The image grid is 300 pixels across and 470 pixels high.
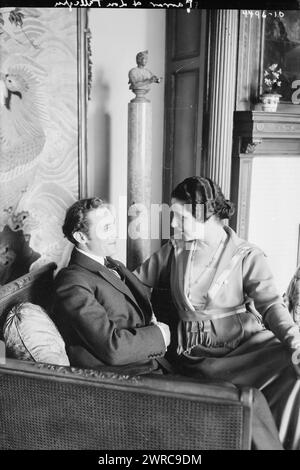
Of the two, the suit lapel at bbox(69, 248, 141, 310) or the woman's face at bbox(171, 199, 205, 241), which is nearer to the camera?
the suit lapel at bbox(69, 248, 141, 310)

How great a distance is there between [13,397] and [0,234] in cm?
76

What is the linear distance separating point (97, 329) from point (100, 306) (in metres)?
0.08

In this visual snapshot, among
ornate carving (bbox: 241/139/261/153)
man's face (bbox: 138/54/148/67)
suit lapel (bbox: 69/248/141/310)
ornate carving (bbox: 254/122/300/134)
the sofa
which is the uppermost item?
man's face (bbox: 138/54/148/67)

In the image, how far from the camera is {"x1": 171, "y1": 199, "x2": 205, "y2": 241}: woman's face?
5.24ft

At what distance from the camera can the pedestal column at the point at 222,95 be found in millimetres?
2682

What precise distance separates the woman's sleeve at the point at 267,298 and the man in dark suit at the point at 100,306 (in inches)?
12.1

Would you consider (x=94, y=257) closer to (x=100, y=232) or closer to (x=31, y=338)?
(x=100, y=232)

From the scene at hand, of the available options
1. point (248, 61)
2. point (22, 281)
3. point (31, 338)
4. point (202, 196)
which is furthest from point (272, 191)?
point (31, 338)

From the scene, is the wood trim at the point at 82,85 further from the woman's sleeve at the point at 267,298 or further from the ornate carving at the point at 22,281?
the woman's sleeve at the point at 267,298

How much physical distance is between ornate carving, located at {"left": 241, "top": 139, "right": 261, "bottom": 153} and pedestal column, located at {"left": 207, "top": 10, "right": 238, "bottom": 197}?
5.6 inches

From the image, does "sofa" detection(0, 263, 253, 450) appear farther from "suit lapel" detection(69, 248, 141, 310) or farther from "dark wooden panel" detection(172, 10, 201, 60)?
"dark wooden panel" detection(172, 10, 201, 60)

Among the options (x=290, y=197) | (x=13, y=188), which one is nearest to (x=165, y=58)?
(x=290, y=197)

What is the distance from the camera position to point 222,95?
9.04 feet

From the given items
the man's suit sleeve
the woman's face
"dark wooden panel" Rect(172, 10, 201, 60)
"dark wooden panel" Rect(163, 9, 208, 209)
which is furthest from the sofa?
"dark wooden panel" Rect(172, 10, 201, 60)
